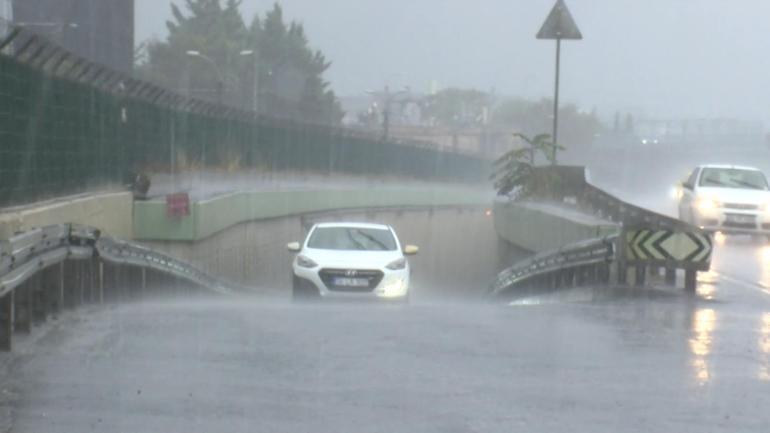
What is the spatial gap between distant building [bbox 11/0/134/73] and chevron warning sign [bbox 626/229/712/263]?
2476cm

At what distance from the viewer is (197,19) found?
86.8 metres

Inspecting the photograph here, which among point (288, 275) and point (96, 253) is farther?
point (288, 275)

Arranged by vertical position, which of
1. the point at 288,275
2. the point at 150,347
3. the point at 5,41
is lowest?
the point at 288,275

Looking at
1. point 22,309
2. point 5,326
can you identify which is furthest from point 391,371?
point 22,309

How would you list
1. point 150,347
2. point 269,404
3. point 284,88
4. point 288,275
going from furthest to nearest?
point 284,88
point 288,275
point 150,347
point 269,404

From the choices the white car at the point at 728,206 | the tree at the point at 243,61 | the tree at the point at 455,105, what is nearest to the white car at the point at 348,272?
the white car at the point at 728,206

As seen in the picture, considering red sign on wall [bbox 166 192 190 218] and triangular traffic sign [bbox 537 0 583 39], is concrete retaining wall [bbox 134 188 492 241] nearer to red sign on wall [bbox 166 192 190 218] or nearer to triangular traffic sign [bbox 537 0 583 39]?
red sign on wall [bbox 166 192 190 218]

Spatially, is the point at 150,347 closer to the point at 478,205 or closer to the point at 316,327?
the point at 316,327

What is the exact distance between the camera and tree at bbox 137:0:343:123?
239 ft

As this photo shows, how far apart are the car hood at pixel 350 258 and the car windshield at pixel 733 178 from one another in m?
13.0

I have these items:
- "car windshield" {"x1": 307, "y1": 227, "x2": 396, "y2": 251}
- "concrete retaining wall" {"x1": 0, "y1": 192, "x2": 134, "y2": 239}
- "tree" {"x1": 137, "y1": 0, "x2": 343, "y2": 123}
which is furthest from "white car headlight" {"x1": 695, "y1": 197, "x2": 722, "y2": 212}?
"tree" {"x1": 137, "y1": 0, "x2": 343, "y2": 123}

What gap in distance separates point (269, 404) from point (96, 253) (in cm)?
738

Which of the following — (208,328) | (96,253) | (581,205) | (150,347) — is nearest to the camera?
(150,347)

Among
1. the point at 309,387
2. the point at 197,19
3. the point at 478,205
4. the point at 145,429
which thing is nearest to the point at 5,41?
the point at 309,387
